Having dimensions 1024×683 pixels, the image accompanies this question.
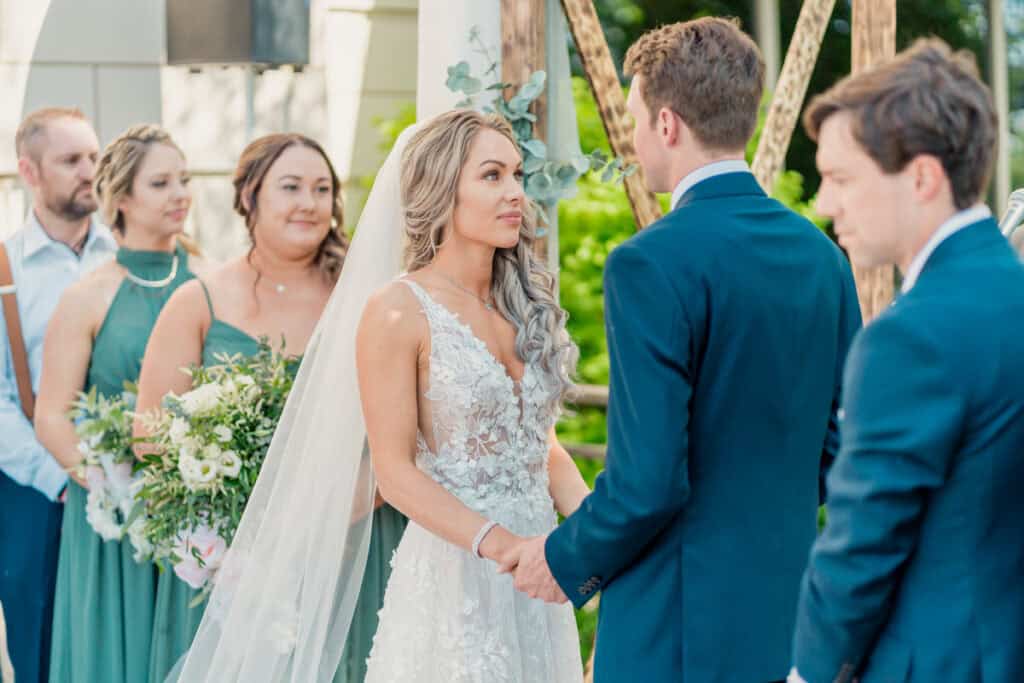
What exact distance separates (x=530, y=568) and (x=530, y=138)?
134 centimetres

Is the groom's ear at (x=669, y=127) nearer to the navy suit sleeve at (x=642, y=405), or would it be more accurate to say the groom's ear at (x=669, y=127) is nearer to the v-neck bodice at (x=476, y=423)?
the navy suit sleeve at (x=642, y=405)

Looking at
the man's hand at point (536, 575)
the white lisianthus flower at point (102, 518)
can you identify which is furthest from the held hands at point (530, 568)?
the white lisianthus flower at point (102, 518)

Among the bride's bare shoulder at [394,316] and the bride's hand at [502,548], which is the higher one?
the bride's bare shoulder at [394,316]

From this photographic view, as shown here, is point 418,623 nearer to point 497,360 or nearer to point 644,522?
point 497,360

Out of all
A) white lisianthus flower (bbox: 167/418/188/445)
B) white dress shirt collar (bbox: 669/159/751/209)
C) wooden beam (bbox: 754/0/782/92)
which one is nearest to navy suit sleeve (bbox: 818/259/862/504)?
white dress shirt collar (bbox: 669/159/751/209)

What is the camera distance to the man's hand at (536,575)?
2.72 m

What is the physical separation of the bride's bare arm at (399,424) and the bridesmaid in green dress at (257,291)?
2.84 ft

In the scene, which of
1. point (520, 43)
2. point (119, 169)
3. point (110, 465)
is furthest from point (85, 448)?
point (520, 43)

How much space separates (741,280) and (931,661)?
76cm

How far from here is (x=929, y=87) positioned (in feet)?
Answer: 5.93

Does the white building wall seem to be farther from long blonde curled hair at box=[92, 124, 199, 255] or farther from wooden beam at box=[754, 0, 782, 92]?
wooden beam at box=[754, 0, 782, 92]

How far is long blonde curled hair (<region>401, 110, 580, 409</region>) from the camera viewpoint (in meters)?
3.20

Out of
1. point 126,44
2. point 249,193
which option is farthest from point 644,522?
point 126,44

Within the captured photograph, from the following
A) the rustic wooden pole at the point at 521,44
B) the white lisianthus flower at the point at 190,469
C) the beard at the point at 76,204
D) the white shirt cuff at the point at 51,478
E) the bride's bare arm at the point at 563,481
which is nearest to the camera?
the bride's bare arm at the point at 563,481
